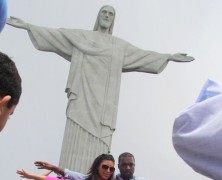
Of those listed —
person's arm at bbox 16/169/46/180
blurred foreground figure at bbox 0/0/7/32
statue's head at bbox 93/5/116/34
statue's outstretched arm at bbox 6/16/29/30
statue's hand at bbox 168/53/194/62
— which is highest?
statue's head at bbox 93/5/116/34

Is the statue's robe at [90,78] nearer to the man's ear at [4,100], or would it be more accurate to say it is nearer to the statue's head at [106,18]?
the statue's head at [106,18]

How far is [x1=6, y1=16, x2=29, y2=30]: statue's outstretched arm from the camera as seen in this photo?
257 inches

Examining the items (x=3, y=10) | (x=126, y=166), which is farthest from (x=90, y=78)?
(x=3, y=10)

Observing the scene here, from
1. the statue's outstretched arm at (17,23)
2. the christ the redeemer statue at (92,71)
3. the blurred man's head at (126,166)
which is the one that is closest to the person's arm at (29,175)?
the blurred man's head at (126,166)

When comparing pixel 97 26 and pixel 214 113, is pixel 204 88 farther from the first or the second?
pixel 97 26

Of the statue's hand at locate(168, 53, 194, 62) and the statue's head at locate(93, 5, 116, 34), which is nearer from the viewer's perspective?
the statue's hand at locate(168, 53, 194, 62)

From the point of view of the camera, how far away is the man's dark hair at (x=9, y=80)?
0.83 metres

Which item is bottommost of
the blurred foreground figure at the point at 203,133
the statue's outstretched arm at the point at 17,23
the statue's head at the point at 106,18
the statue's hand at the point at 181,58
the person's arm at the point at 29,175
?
the person's arm at the point at 29,175

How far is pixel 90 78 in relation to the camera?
256 inches

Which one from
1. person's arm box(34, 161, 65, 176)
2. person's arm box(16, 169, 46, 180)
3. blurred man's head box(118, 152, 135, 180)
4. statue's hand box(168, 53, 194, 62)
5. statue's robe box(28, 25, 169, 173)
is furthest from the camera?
statue's hand box(168, 53, 194, 62)

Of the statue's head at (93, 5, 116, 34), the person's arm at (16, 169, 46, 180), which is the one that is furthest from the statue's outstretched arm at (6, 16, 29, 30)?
the person's arm at (16, 169, 46, 180)

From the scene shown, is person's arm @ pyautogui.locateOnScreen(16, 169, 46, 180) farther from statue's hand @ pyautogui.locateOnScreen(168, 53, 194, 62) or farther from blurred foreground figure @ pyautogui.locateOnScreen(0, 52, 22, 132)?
statue's hand @ pyautogui.locateOnScreen(168, 53, 194, 62)

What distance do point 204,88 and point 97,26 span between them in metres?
6.36

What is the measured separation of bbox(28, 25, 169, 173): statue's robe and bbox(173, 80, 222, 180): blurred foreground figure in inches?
204
